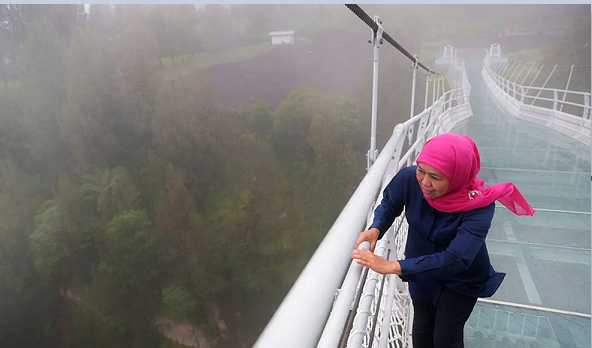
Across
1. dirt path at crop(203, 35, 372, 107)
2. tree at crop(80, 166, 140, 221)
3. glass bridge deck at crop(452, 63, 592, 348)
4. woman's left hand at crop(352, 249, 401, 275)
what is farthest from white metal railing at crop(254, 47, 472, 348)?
dirt path at crop(203, 35, 372, 107)

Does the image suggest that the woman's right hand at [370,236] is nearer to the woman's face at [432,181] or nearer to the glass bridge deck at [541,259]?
the woman's face at [432,181]

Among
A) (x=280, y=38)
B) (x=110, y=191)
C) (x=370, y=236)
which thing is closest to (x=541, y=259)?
(x=370, y=236)

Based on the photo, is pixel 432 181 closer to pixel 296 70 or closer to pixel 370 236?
pixel 370 236

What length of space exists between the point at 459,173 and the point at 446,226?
97 mm

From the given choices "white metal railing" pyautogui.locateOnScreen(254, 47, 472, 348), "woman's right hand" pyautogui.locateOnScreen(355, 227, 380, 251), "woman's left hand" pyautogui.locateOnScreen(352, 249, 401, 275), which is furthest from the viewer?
"woman's right hand" pyautogui.locateOnScreen(355, 227, 380, 251)

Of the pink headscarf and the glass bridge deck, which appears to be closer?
the pink headscarf

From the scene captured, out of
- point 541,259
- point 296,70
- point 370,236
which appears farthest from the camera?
point 296,70

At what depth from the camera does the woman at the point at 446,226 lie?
57 cm

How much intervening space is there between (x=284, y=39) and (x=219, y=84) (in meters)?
4.26

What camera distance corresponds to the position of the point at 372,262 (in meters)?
0.50

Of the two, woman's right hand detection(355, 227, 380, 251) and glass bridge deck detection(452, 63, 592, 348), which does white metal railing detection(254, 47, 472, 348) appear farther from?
glass bridge deck detection(452, 63, 592, 348)

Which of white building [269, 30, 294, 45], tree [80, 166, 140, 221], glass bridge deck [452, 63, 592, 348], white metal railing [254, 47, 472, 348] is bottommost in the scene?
tree [80, 166, 140, 221]

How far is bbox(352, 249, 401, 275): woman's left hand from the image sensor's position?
50 cm

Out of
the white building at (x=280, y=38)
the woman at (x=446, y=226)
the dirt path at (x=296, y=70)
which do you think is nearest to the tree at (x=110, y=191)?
the dirt path at (x=296, y=70)
